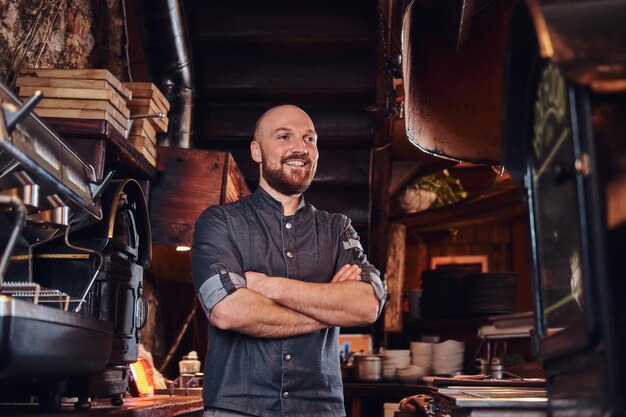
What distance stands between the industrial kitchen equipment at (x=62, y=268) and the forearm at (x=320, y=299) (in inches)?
22.3

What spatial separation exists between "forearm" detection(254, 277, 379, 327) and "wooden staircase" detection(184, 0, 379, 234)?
117 inches

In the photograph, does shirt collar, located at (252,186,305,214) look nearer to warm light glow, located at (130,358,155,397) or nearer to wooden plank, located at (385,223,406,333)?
warm light glow, located at (130,358,155,397)

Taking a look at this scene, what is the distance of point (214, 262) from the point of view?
111 inches

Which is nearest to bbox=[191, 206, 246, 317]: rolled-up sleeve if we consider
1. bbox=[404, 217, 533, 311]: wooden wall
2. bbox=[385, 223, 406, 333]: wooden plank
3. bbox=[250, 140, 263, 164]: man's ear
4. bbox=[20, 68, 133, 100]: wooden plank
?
bbox=[250, 140, 263, 164]: man's ear

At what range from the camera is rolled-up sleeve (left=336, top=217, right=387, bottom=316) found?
293cm

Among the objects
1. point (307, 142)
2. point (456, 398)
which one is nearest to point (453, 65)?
point (307, 142)

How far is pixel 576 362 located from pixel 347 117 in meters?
4.61

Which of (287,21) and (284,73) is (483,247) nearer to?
(284,73)

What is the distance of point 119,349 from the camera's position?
10.5 feet

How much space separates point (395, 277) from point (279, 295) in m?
4.81

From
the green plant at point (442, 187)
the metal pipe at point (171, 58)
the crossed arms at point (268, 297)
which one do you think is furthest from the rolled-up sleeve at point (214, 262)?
the green plant at point (442, 187)

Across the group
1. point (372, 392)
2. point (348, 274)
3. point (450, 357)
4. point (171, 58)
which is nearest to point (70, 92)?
point (348, 274)

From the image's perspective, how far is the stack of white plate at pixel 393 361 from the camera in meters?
6.57

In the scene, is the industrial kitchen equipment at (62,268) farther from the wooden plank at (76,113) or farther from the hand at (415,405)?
the hand at (415,405)
